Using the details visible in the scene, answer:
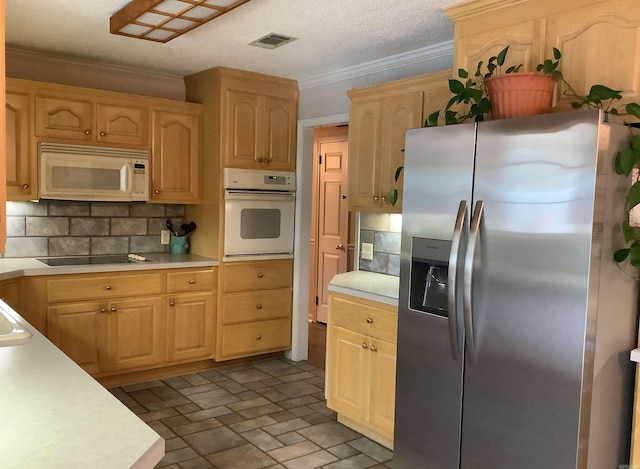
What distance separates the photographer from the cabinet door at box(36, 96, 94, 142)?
3689mm

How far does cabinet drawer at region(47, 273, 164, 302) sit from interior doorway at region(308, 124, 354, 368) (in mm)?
1936

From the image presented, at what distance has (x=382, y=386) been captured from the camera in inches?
118

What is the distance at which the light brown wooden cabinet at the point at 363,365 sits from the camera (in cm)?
297

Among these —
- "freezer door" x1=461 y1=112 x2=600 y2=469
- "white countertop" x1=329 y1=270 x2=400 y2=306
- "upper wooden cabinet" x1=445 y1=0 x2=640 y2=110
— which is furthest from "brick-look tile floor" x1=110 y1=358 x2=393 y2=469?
"upper wooden cabinet" x1=445 y1=0 x2=640 y2=110

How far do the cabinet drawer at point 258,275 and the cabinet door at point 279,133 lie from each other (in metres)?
0.80

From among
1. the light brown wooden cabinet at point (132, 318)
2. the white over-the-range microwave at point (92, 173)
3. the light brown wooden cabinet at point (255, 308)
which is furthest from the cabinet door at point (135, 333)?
the white over-the-range microwave at point (92, 173)

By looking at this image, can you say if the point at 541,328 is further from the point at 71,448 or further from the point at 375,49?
the point at 375,49

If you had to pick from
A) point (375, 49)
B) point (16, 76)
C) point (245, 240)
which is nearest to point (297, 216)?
point (245, 240)

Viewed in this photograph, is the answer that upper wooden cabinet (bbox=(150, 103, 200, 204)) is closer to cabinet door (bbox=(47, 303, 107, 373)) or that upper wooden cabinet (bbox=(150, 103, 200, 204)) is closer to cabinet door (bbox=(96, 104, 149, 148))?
cabinet door (bbox=(96, 104, 149, 148))

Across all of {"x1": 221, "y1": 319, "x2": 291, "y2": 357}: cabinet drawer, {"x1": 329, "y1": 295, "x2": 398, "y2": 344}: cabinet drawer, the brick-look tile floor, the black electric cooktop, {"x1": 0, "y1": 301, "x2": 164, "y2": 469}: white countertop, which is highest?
the black electric cooktop

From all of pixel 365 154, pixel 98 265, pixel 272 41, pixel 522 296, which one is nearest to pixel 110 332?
pixel 98 265

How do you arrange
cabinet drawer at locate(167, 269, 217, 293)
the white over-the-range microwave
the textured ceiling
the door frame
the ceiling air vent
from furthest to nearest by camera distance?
the door frame, cabinet drawer at locate(167, 269, 217, 293), the white over-the-range microwave, the ceiling air vent, the textured ceiling

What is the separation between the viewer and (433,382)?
7.89 feet

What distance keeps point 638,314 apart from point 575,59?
3.45 ft
